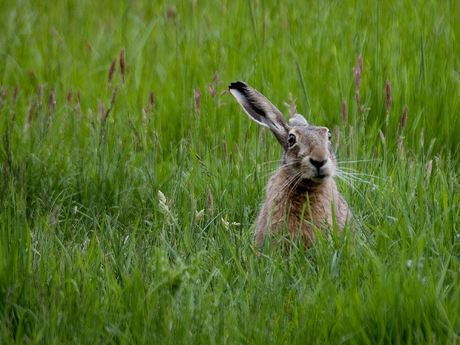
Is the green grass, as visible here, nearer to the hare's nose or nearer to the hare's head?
the hare's head

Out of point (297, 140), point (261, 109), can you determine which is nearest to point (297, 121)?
point (261, 109)

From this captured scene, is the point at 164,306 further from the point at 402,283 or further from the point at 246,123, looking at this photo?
the point at 246,123

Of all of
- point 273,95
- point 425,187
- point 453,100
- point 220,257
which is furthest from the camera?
point 273,95

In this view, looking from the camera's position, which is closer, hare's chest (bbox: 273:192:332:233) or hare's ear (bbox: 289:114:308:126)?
hare's chest (bbox: 273:192:332:233)

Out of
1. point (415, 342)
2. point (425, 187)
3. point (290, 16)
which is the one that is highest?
point (290, 16)

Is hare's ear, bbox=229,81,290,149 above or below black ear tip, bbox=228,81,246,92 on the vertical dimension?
below

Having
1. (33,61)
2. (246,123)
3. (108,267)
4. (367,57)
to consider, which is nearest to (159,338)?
(108,267)

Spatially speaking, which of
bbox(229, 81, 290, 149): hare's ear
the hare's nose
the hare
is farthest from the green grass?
the hare's nose

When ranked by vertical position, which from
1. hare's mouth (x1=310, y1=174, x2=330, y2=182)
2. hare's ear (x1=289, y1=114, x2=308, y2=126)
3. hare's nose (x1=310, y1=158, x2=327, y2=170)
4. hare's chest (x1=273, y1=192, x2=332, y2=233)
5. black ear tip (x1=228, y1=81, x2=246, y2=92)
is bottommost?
hare's chest (x1=273, y1=192, x2=332, y2=233)

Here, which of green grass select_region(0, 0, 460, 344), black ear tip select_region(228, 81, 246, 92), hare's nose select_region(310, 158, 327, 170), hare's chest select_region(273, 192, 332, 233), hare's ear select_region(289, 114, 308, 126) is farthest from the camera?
hare's ear select_region(289, 114, 308, 126)

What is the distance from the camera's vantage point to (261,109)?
487 cm

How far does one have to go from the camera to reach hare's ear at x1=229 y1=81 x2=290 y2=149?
190 inches

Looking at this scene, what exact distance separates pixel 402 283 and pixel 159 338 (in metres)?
1.00

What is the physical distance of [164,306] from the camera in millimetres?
2979
